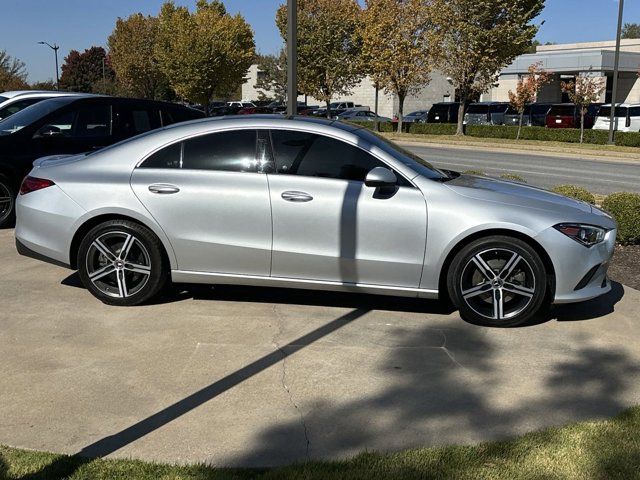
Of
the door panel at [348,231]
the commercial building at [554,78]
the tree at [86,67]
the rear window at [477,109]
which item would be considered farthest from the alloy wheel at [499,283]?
the tree at [86,67]

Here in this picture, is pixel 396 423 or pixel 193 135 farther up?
pixel 193 135

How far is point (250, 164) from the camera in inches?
213

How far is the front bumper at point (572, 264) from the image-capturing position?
16.4ft

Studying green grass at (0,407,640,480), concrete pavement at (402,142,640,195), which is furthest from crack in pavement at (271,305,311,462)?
concrete pavement at (402,142,640,195)

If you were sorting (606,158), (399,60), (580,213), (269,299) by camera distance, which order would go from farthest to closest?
(399,60) → (606,158) → (269,299) → (580,213)

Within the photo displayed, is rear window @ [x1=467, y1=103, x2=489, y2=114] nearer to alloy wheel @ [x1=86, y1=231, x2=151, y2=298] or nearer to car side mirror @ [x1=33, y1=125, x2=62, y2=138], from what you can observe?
car side mirror @ [x1=33, y1=125, x2=62, y2=138]

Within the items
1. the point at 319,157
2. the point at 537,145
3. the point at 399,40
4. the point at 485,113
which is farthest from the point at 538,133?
the point at 319,157

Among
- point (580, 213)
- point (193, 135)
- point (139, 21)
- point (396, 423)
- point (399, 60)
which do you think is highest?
point (139, 21)

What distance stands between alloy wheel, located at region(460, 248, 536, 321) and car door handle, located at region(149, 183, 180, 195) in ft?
7.61

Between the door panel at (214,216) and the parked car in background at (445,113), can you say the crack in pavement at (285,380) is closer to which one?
the door panel at (214,216)

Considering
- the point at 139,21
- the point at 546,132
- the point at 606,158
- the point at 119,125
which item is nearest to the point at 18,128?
the point at 119,125

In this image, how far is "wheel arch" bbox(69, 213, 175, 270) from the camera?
5.44 meters

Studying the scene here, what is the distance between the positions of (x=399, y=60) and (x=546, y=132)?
848cm

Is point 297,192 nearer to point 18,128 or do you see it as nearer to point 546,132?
point 18,128
